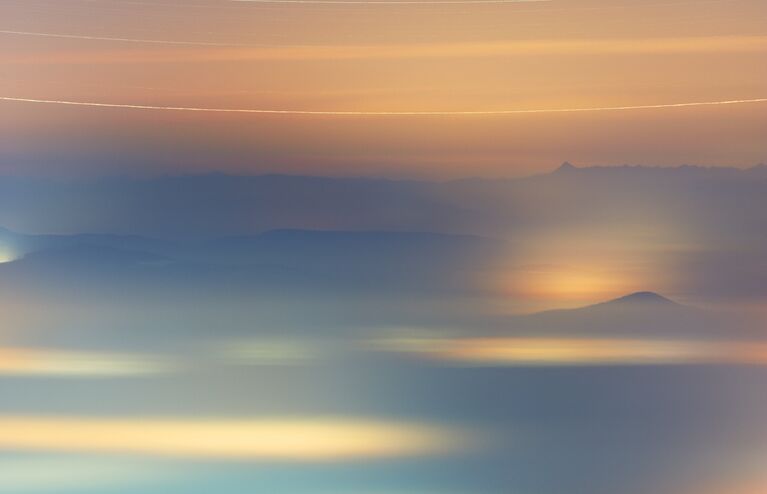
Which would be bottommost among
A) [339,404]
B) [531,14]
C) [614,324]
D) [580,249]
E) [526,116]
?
[339,404]

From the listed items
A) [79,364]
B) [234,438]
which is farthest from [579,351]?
[79,364]

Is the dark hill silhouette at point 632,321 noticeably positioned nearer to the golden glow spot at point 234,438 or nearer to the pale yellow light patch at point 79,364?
the golden glow spot at point 234,438

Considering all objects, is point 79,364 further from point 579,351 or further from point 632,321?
point 632,321

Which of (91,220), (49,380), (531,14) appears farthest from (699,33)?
(49,380)

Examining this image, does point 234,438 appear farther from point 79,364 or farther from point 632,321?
point 632,321

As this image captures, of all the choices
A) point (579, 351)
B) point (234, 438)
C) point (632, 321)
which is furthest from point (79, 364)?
point (632, 321)

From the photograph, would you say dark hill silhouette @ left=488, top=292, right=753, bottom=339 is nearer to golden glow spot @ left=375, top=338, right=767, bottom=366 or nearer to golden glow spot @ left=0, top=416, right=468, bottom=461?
golden glow spot @ left=375, top=338, right=767, bottom=366

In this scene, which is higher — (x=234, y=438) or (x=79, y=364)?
(x=79, y=364)

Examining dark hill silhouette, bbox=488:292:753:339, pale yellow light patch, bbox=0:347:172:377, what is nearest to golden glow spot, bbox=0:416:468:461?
pale yellow light patch, bbox=0:347:172:377

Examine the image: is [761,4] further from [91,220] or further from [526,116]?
[91,220]
